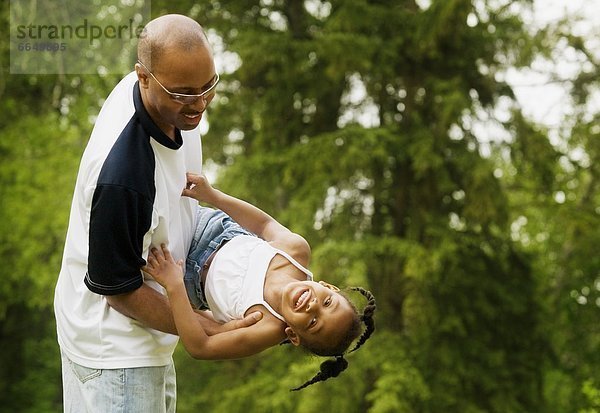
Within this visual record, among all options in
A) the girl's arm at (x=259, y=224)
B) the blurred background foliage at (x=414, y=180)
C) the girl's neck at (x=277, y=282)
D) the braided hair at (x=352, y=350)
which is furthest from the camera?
the blurred background foliage at (x=414, y=180)

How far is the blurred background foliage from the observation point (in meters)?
7.74

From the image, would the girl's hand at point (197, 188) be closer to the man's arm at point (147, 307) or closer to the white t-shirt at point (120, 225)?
the white t-shirt at point (120, 225)

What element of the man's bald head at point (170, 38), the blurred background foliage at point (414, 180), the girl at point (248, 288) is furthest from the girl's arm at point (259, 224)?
the blurred background foliage at point (414, 180)

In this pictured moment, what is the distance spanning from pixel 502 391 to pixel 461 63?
9.43ft

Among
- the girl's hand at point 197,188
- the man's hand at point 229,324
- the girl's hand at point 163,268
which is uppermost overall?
the girl's hand at point 197,188

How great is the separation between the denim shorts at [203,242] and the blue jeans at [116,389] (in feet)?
0.77

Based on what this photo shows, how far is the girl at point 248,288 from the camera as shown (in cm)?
226

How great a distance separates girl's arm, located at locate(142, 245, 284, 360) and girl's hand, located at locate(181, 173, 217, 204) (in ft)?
0.60

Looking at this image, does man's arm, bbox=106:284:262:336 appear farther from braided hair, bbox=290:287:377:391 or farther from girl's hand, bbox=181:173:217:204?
braided hair, bbox=290:287:377:391

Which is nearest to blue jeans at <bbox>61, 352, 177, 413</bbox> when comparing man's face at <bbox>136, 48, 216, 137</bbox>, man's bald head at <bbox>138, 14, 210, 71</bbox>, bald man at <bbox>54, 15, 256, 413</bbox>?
bald man at <bbox>54, 15, 256, 413</bbox>

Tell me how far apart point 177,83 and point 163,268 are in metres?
0.43

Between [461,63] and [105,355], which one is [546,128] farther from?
[105,355]

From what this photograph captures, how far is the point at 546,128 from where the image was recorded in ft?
29.0

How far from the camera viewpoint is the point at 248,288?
2387 mm
